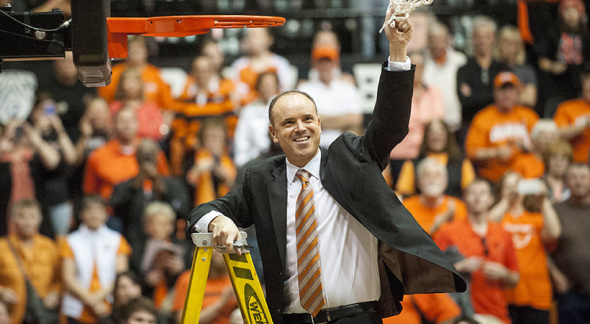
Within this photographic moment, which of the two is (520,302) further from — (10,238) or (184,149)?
(10,238)

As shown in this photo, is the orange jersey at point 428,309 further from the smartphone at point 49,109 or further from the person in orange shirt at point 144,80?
the smartphone at point 49,109

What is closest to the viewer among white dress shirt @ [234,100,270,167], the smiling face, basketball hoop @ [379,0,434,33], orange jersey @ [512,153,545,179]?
basketball hoop @ [379,0,434,33]

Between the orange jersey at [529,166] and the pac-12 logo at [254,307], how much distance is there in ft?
16.7

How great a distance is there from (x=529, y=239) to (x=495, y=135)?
1.26 metres

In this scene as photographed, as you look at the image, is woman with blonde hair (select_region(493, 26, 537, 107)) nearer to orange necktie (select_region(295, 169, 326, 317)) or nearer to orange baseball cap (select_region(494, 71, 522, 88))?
orange baseball cap (select_region(494, 71, 522, 88))

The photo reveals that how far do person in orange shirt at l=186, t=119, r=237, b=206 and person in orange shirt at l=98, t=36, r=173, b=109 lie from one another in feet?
2.30

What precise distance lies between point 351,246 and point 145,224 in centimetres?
388

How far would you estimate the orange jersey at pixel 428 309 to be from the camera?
21.3ft

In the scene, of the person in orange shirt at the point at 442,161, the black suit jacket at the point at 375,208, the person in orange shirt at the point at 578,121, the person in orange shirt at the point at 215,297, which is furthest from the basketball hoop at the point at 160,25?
the person in orange shirt at the point at 578,121

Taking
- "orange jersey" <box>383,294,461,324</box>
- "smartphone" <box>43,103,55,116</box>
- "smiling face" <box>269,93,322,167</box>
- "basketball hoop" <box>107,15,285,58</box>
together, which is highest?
"basketball hoop" <box>107,15,285,58</box>

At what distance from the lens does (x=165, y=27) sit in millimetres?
3135

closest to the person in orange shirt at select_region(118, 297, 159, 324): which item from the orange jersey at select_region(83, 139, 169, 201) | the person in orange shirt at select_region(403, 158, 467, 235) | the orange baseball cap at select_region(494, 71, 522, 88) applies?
the orange jersey at select_region(83, 139, 169, 201)

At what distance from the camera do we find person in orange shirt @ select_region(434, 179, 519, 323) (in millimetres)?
6777

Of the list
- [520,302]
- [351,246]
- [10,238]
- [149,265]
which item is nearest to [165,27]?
[351,246]
